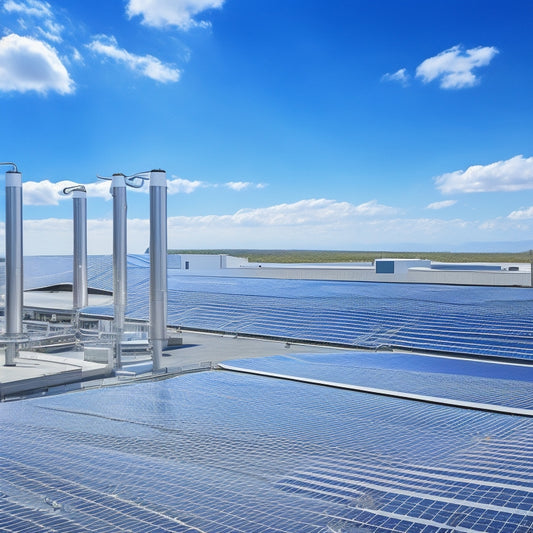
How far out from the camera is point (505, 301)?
17.7 m

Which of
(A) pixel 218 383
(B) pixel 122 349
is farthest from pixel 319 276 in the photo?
(A) pixel 218 383

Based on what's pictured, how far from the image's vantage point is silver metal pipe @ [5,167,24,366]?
43.7ft

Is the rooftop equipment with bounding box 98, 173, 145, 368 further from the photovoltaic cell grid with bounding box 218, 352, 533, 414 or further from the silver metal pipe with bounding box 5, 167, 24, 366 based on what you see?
the photovoltaic cell grid with bounding box 218, 352, 533, 414

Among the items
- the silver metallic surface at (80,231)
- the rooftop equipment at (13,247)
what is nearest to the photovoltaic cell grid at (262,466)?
the rooftop equipment at (13,247)

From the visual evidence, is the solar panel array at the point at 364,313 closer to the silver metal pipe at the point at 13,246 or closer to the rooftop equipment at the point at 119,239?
the rooftop equipment at the point at 119,239

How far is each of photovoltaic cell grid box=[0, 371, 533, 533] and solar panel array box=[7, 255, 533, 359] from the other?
6.40 meters

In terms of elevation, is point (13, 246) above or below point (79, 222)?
below

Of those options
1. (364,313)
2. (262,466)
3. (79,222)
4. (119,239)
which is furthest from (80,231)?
(262,466)

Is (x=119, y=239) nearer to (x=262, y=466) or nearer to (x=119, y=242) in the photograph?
(x=119, y=242)

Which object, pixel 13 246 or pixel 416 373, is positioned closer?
pixel 416 373

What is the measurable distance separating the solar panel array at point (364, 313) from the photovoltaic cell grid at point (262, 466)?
6399 mm

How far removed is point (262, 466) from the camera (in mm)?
5102

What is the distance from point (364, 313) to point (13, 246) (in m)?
9.54

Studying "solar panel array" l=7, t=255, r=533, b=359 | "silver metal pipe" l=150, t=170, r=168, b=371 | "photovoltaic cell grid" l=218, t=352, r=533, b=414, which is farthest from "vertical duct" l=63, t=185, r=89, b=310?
"photovoltaic cell grid" l=218, t=352, r=533, b=414
